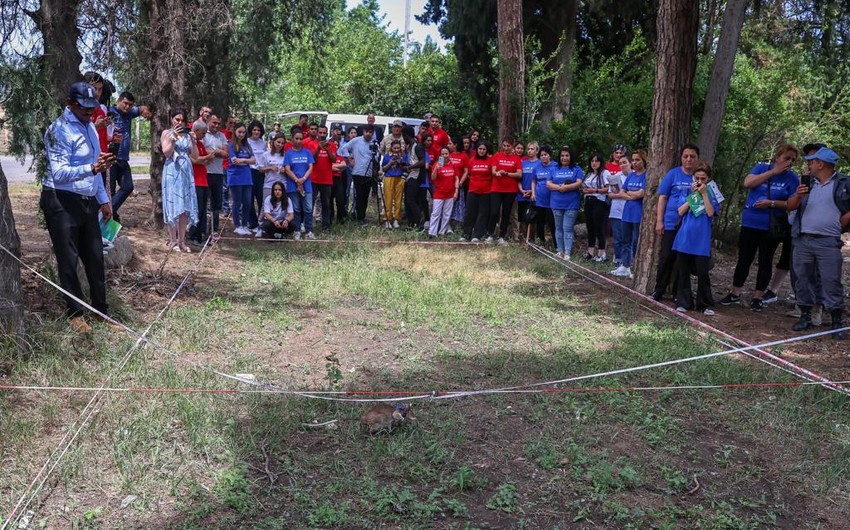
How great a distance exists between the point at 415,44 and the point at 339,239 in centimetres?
4564

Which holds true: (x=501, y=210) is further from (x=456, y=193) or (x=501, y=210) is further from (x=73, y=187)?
(x=73, y=187)

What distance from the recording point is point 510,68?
46.8 ft

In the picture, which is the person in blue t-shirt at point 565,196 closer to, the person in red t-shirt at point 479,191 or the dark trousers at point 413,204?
the person in red t-shirt at point 479,191

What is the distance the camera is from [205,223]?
1164 centimetres

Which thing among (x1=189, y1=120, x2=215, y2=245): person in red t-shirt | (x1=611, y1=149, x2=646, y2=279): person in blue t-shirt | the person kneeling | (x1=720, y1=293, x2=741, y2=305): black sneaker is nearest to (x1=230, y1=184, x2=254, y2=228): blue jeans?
the person kneeling

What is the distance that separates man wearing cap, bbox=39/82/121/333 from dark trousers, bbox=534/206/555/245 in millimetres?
7681

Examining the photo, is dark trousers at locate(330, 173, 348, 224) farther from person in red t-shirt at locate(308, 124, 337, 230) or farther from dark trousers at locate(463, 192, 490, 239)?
dark trousers at locate(463, 192, 490, 239)

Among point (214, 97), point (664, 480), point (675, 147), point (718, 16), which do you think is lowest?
point (664, 480)

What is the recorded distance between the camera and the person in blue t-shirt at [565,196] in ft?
39.0

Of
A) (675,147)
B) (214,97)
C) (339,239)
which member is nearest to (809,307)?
(675,147)

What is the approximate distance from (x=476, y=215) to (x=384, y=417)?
9003 millimetres

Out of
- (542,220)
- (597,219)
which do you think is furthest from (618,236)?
(542,220)

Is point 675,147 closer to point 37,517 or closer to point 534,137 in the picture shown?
point 534,137

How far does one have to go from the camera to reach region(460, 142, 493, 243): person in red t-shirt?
43.4ft
